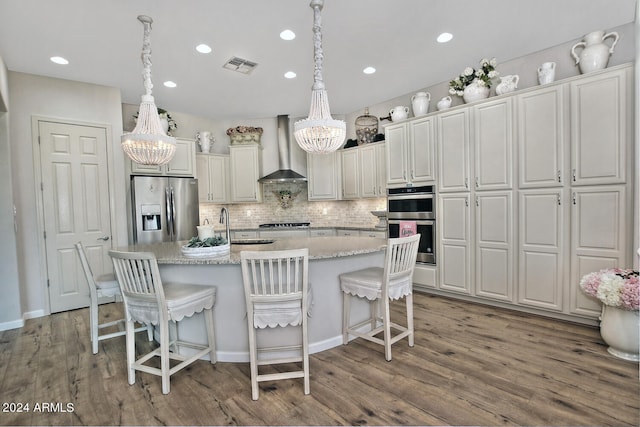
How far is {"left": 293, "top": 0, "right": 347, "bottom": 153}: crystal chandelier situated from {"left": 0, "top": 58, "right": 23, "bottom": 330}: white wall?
334cm

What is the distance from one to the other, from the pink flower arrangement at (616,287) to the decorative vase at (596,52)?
1.93 metres

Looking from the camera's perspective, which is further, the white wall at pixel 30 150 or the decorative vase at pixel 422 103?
the decorative vase at pixel 422 103

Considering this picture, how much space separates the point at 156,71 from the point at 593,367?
5.14m

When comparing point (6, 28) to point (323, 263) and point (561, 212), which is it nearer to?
point (323, 263)

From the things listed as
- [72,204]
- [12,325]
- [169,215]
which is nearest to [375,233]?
[169,215]

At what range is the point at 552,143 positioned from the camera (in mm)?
3154

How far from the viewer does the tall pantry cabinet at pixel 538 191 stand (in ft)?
9.33

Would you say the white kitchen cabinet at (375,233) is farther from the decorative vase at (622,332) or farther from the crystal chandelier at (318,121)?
the decorative vase at (622,332)

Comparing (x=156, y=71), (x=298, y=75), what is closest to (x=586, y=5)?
(x=298, y=75)

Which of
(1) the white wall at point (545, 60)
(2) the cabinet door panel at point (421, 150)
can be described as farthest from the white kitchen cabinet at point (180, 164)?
(1) the white wall at point (545, 60)

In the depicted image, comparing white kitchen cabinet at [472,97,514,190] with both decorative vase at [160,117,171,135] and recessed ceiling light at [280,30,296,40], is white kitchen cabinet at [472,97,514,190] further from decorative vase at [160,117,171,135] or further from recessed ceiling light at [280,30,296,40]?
decorative vase at [160,117,171,135]

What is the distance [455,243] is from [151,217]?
13.9 feet

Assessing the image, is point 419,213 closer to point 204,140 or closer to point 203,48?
point 203,48

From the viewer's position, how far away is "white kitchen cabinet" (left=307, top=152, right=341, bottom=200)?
18.9 ft
